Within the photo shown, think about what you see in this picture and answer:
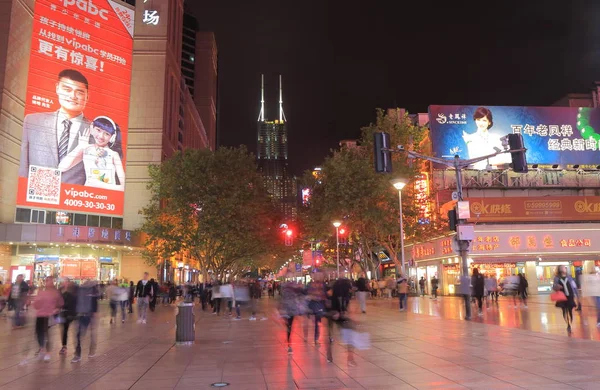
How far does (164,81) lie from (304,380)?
51.0 metres

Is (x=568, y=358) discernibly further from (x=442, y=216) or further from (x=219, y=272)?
(x=219, y=272)

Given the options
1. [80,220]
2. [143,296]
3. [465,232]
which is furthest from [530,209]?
[80,220]

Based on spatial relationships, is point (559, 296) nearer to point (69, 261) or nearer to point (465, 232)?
Result: point (465, 232)

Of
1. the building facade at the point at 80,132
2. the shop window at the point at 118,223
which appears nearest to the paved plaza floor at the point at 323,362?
the building facade at the point at 80,132

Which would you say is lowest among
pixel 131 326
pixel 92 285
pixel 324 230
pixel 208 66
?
pixel 131 326

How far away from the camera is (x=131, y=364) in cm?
962

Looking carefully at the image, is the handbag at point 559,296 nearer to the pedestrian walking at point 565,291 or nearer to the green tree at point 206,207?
the pedestrian walking at point 565,291

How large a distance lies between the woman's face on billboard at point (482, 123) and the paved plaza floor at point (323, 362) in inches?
1303

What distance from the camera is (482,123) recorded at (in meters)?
44.5

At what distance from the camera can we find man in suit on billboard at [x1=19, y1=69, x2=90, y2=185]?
4356 centimetres

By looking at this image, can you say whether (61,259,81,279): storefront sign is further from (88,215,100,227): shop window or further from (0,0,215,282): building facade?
(88,215,100,227): shop window

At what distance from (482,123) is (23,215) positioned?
143ft

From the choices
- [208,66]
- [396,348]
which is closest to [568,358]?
[396,348]

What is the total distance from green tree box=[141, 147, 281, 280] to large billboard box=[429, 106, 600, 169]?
18.1 m
